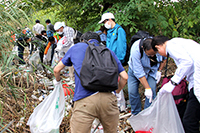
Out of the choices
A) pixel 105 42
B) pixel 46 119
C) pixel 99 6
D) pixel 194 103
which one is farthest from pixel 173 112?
pixel 99 6

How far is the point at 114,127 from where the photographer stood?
6.33 ft

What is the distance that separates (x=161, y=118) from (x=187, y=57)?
0.93 m

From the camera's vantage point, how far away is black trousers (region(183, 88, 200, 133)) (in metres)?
2.10

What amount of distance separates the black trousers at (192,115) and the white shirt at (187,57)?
0.18 metres

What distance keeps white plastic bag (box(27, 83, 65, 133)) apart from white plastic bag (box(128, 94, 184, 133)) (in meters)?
1.10

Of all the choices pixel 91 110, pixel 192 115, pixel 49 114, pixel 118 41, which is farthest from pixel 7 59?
pixel 192 115

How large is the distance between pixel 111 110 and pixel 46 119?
45.1 inches

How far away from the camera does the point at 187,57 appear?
6.42 feet

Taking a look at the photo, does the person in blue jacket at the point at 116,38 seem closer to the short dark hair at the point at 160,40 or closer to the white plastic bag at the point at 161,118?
the short dark hair at the point at 160,40

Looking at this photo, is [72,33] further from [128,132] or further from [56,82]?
[128,132]

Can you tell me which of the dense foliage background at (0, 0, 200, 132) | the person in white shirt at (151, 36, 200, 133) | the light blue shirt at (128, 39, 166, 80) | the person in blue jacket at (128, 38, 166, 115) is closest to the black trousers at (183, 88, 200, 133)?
the person in white shirt at (151, 36, 200, 133)

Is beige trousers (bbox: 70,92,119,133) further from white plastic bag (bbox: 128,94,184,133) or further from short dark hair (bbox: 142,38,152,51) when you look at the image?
short dark hair (bbox: 142,38,152,51)

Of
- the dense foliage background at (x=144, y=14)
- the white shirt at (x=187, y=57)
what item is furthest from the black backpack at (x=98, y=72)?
the dense foliage background at (x=144, y=14)

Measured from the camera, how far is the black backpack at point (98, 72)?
64.0 inches
